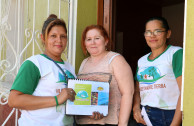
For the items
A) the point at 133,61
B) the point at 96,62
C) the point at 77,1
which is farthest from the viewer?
the point at 133,61

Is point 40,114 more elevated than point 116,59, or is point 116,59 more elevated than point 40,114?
point 116,59

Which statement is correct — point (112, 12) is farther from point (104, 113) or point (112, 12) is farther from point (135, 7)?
point (135, 7)

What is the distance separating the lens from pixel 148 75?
206cm

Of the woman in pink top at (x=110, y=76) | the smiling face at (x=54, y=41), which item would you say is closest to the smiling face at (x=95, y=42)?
the woman in pink top at (x=110, y=76)

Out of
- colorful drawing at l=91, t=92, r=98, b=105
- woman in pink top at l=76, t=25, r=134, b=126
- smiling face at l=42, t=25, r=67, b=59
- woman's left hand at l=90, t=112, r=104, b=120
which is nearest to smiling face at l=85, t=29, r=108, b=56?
woman in pink top at l=76, t=25, r=134, b=126

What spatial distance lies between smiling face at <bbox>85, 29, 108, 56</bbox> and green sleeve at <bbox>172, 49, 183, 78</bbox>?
70cm

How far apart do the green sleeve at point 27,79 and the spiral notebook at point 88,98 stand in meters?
0.30

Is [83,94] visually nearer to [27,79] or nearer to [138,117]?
[27,79]

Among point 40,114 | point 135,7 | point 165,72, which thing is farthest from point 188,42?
point 135,7

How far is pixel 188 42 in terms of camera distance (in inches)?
58.9

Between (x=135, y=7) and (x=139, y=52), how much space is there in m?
1.14

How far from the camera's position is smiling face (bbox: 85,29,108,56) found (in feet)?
7.29

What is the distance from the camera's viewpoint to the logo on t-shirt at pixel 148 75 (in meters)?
1.98

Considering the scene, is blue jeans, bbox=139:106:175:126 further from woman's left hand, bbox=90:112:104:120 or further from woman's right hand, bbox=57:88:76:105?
woman's right hand, bbox=57:88:76:105
